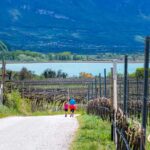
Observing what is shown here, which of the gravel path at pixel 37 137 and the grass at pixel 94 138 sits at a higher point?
the grass at pixel 94 138

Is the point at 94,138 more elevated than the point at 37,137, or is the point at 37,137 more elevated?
the point at 94,138

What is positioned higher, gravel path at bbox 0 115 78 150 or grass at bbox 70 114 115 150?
grass at bbox 70 114 115 150

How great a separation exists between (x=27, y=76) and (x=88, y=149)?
77117mm

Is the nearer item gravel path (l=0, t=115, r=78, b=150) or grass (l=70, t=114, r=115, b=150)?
grass (l=70, t=114, r=115, b=150)

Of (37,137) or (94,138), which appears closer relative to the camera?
(94,138)

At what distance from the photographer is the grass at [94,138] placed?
1644 centimetres

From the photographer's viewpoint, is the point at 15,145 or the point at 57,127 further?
the point at 57,127

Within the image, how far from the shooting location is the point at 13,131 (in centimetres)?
2291

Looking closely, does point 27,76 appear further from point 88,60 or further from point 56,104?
point 88,60

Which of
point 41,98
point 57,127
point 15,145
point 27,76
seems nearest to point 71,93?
point 41,98

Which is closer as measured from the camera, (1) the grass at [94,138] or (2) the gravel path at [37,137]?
(1) the grass at [94,138]

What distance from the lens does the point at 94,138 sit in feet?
59.6

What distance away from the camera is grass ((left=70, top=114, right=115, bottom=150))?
16438 mm

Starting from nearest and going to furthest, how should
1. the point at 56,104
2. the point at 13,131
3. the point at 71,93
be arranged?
the point at 13,131
the point at 56,104
the point at 71,93
